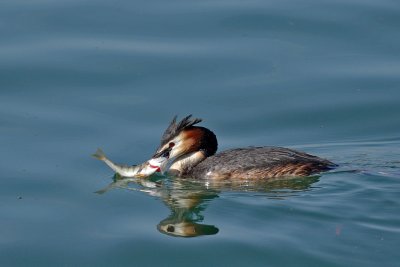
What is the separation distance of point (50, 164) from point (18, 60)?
3342mm

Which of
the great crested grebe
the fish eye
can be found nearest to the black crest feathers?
the great crested grebe

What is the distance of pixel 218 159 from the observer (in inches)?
537

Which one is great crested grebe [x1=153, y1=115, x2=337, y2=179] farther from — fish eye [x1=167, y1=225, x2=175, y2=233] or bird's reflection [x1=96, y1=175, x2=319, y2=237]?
fish eye [x1=167, y1=225, x2=175, y2=233]

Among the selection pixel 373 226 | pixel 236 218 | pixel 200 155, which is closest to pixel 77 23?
pixel 200 155

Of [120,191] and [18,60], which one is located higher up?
[18,60]

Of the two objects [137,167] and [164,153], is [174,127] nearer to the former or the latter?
[164,153]

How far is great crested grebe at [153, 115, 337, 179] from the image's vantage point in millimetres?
13359

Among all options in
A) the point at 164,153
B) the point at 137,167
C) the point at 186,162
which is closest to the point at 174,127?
the point at 164,153

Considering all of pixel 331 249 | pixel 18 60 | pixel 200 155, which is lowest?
pixel 331 249

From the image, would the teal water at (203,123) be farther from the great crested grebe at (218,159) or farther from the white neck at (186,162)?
the white neck at (186,162)

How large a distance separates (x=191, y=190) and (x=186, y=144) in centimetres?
92

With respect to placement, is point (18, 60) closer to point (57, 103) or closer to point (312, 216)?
point (57, 103)

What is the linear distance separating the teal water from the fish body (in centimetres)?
15

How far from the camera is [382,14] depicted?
699 inches
